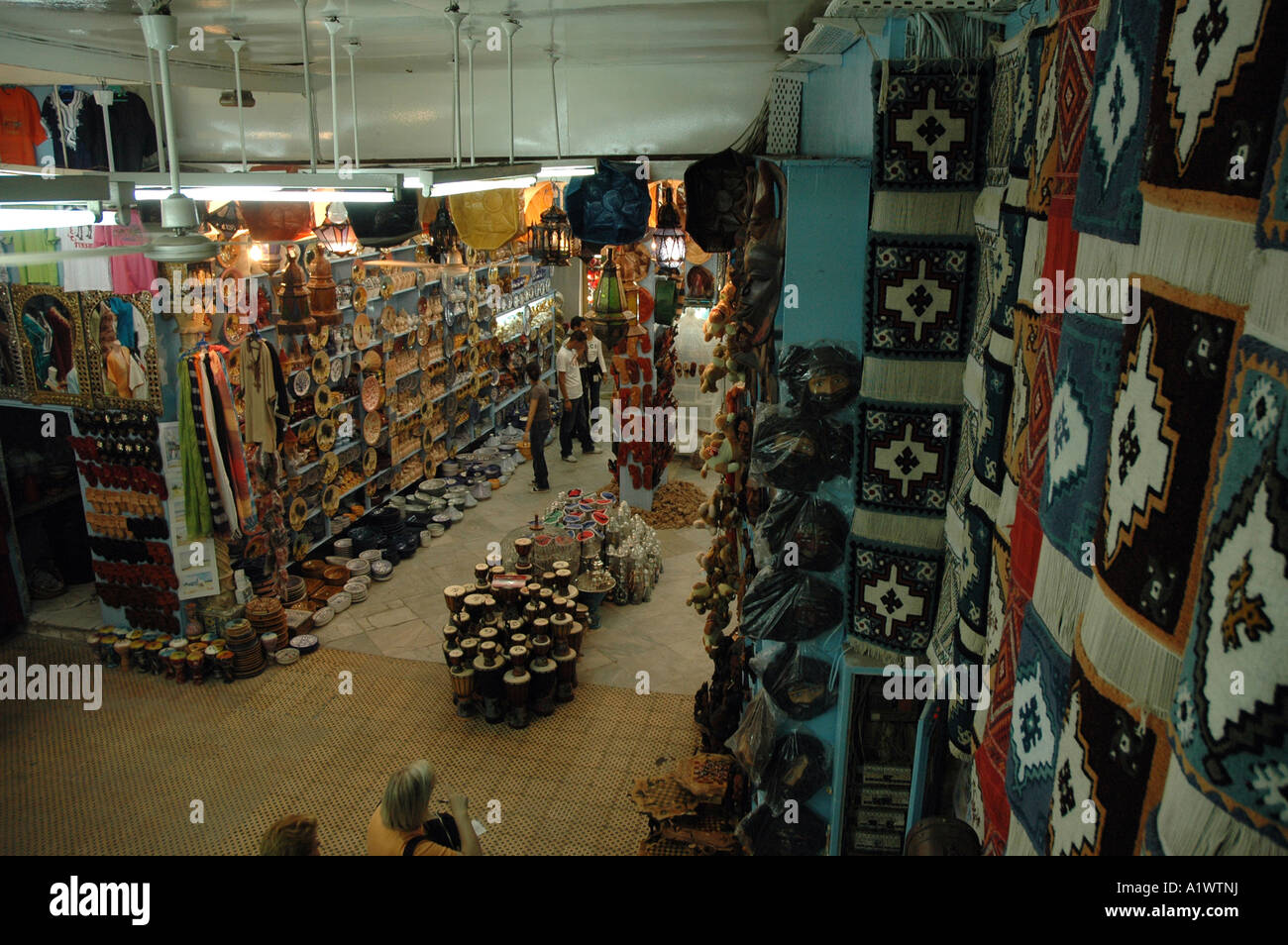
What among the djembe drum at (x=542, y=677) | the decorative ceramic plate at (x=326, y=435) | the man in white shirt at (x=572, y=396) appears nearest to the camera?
the djembe drum at (x=542, y=677)

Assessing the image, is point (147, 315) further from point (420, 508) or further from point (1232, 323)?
point (1232, 323)

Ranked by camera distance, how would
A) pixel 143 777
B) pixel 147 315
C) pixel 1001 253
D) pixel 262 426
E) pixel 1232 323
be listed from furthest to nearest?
1. pixel 262 426
2. pixel 147 315
3. pixel 143 777
4. pixel 1001 253
5. pixel 1232 323

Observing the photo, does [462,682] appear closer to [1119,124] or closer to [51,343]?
[51,343]

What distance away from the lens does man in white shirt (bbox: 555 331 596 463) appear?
11.2 metres

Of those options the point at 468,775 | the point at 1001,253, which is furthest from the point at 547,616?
the point at 1001,253

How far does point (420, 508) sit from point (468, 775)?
15.8 feet

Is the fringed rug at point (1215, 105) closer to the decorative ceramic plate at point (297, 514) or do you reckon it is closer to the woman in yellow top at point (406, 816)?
the woman in yellow top at point (406, 816)

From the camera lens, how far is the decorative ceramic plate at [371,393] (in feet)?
30.4

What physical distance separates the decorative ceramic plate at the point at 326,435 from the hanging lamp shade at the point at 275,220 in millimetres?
Answer: 3012

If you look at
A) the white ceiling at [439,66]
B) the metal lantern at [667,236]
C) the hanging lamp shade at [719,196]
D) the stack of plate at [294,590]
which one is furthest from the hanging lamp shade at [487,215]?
the stack of plate at [294,590]

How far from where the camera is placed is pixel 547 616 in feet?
22.3

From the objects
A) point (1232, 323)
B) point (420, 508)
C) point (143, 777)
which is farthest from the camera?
point (420, 508)

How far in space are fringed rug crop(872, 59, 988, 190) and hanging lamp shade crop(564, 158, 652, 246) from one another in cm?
277
